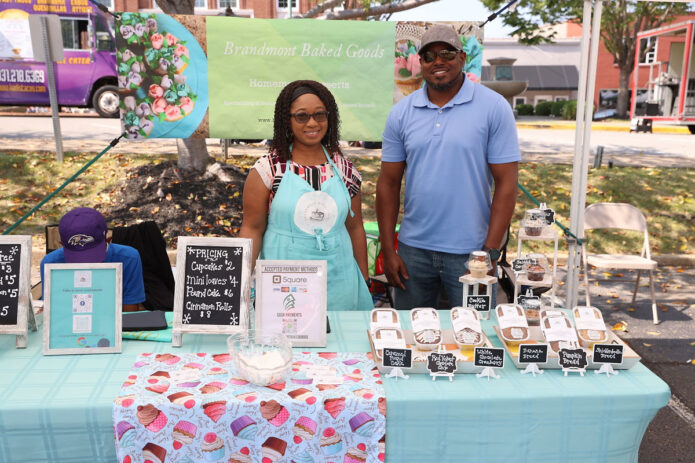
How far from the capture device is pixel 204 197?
7730mm

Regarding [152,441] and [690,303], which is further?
[690,303]

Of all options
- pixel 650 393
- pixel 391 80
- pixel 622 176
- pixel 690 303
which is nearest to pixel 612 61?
pixel 622 176

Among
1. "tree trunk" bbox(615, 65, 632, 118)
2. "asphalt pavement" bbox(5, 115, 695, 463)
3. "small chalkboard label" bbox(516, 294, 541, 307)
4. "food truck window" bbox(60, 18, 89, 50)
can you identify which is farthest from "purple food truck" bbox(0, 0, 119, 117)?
"tree trunk" bbox(615, 65, 632, 118)

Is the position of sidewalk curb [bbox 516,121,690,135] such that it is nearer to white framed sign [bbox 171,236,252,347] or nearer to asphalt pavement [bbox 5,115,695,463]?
asphalt pavement [bbox 5,115,695,463]

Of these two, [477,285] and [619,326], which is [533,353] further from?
[619,326]

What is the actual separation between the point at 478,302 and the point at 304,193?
2.79 ft

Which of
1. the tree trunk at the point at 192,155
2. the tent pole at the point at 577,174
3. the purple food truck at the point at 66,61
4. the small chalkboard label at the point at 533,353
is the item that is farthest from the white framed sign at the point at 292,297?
the purple food truck at the point at 66,61

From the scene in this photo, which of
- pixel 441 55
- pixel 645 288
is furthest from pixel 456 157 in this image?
pixel 645 288

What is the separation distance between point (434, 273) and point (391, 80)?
70.4 inches

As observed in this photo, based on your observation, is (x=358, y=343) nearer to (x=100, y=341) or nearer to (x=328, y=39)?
Result: (x=100, y=341)

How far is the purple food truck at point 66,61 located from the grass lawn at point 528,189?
4.26 meters

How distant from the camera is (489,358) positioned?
196cm

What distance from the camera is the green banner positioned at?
405cm

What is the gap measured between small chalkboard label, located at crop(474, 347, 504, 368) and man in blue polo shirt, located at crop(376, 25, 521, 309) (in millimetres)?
851
